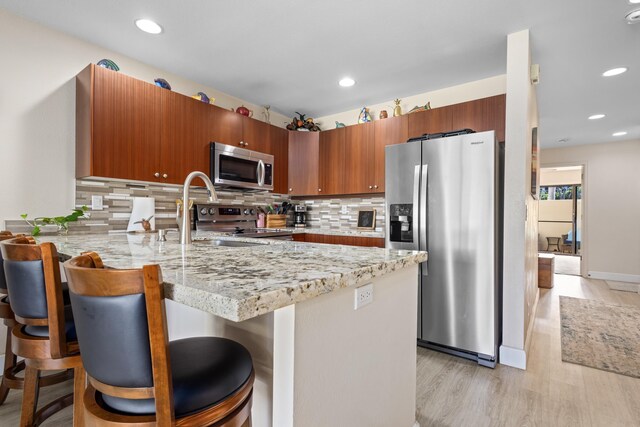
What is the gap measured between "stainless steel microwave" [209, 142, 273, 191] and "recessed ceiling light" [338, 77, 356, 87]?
1163mm

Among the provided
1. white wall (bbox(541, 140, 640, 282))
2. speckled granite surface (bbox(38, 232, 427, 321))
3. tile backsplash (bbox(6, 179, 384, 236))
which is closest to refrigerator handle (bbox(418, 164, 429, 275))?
tile backsplash (bbox(6, 179, 384, 236))

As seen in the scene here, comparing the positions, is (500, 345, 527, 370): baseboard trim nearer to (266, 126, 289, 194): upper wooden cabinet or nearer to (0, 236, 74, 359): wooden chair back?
(0, 236, 74, 359): wooden chair back

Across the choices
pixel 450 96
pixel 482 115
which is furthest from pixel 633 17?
pixel 450 96

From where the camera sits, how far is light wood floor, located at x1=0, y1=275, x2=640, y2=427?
170 centimetres

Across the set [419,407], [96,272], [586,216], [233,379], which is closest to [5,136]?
[96,272]

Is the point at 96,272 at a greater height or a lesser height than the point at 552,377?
greater

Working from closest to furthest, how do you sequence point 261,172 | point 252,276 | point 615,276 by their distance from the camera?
1. point 252,276
2. point 261,172
3. point 615,276

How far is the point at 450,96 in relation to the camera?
331 centimetres

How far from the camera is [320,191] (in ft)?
13.0

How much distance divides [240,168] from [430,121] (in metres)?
2.02

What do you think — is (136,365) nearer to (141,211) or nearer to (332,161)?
(141,211)

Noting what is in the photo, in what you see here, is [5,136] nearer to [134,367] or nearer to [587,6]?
[134,367]

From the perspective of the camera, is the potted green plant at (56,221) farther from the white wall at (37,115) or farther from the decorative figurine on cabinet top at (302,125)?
the decorative figurine on cabinet top at (302,125)

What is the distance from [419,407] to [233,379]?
1.44 m
